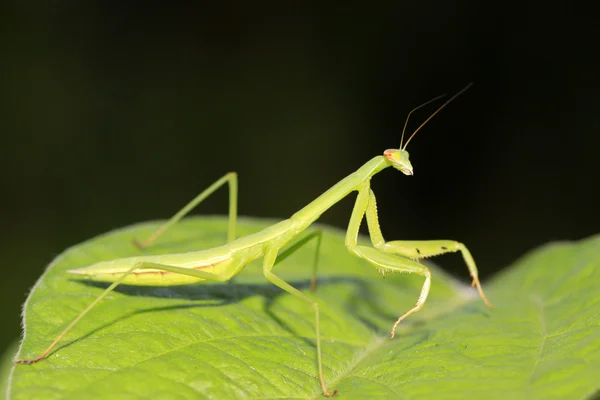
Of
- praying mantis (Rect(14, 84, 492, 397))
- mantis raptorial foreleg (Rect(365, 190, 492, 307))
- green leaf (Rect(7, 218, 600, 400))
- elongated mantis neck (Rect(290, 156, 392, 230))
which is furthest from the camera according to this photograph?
elongated mantis neck (Rect(290, 156, 392, 230))

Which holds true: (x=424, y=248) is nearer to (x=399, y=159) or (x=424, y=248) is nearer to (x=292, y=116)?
(x=399, y=159)

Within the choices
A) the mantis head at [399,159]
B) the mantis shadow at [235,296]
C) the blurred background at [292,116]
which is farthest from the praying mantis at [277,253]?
the blurred background at [292,116]

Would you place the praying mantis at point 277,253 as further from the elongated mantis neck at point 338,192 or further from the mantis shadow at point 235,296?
the mantis shadow at point 235,296

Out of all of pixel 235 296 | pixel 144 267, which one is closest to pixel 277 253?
pixel 235 296

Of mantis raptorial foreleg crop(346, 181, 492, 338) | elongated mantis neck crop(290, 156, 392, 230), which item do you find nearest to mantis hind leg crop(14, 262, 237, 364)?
elongated mantis neck crop(290, 156, 392, 230)

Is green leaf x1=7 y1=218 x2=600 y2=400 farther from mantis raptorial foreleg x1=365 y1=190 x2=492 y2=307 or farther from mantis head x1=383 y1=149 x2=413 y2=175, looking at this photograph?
mantis head x1=383 y1=149 x2=413 y2=175

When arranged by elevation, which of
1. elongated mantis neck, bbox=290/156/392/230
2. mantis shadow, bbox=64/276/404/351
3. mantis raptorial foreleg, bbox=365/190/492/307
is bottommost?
mantis shadow, bbox=64/276/404/351
